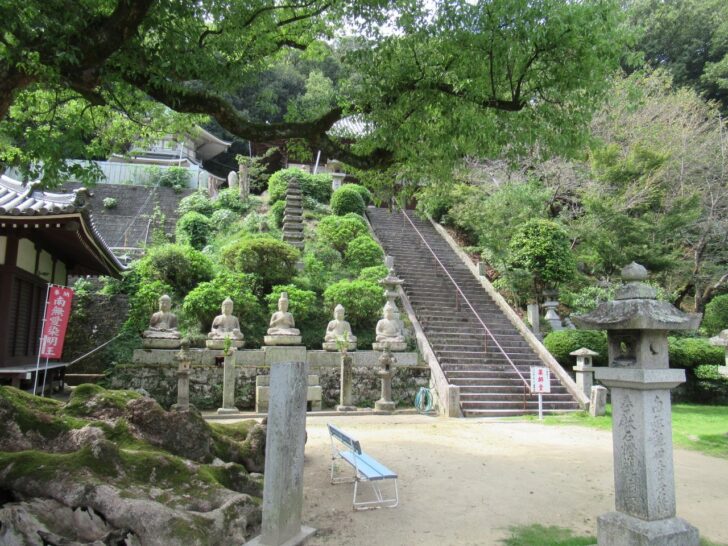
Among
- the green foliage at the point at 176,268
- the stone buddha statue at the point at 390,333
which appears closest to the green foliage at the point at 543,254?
the stone buddha statue at the point at 390,333

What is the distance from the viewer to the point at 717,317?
715 inches

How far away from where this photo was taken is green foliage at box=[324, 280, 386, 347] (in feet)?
A: 51.2

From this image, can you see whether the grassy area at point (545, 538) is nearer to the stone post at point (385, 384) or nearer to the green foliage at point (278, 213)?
the stone post at point (385, 384)

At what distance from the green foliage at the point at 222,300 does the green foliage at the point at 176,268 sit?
1.53m

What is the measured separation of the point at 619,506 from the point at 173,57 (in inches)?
256

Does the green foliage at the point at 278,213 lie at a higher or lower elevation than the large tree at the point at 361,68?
higher

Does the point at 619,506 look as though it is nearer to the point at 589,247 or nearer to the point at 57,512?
the point at 57,512

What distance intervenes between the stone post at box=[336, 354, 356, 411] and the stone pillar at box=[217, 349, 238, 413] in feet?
8.52

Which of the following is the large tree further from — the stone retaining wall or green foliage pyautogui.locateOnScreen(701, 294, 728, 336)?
green foliage pyautogui.locateOnScreen(701, 294, 728, 336)

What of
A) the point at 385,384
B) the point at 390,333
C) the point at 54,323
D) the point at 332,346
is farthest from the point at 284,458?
the point at 390,333

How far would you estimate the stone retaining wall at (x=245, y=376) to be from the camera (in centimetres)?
1258

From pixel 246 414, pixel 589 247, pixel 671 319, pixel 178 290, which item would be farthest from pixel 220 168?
pixel 671 319

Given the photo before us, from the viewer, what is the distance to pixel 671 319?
4301mm

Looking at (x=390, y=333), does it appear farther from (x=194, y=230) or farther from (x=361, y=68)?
(x=194, y=230)
